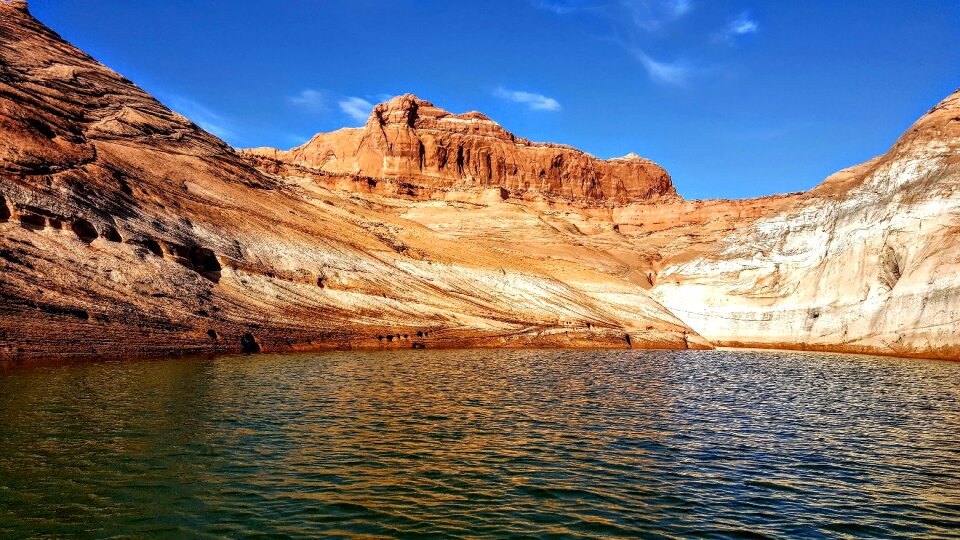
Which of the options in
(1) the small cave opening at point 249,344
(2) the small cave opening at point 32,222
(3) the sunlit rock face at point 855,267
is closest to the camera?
(2) the small cave opening at point 32,222

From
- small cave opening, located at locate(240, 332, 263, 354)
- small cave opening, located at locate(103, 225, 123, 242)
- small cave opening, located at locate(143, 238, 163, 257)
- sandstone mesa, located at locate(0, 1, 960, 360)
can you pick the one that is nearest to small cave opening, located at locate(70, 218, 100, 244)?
sandstone mesa, located at locate(0, 1, 960, 360)

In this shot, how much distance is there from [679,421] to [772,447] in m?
3.45

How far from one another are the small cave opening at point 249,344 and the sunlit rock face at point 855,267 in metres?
43.9

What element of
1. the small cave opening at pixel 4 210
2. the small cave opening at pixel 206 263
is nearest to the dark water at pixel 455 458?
the small cave opening at pixel 4 210

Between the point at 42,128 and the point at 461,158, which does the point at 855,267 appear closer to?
the point at 42,128

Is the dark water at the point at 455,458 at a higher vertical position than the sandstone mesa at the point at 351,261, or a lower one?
lower

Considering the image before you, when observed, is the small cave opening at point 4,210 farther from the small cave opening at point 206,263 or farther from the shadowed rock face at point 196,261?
the small cave opening at point 206,263

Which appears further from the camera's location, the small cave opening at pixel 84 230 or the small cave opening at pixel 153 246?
the small cave opening at pixel 153 246

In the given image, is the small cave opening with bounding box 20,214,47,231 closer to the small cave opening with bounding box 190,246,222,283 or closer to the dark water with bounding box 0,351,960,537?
the small cave opening with bounding box 190,246,222,283

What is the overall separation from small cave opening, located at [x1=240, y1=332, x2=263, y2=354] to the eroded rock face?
105199 mm

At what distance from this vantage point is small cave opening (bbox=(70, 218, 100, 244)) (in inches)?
1335

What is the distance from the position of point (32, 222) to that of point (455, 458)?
3099cm

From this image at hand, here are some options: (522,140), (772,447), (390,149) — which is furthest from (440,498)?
(522,140)

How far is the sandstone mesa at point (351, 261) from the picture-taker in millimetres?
32750
